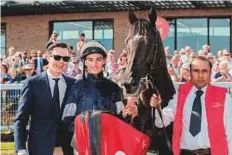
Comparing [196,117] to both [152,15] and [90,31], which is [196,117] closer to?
[152,15]

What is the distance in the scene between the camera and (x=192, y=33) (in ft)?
65.6

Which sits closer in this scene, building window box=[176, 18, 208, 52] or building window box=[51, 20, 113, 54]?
building window box=[176, 18, 208, 52]

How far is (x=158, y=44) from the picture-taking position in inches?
206

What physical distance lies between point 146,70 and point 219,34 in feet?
49.4

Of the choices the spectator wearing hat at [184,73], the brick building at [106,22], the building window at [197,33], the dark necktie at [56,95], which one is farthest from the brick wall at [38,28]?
the dark necktie at [56,95]

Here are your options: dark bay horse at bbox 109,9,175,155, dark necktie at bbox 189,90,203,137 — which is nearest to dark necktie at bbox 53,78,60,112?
dark bay horse at bbox 109,9,175,155

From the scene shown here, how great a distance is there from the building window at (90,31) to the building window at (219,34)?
397cm

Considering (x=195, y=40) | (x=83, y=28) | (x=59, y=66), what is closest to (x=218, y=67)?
(x=59, y=66)

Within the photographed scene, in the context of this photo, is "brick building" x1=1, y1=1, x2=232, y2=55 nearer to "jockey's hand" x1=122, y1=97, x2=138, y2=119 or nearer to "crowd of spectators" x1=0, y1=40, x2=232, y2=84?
"crowd of spectators" x1=0, y1=40, x2=232, y2=84

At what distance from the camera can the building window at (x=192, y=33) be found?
65.1 ft

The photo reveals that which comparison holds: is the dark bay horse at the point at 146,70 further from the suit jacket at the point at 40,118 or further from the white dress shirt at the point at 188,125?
the suit jacket at the point at 40,118

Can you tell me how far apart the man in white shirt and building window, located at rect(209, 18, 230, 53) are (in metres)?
14.7

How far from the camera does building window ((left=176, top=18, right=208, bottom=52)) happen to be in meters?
19.8

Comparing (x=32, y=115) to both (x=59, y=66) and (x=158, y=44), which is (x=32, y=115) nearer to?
(x=59, y=66)
